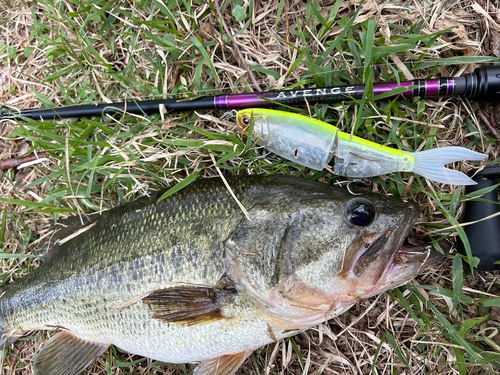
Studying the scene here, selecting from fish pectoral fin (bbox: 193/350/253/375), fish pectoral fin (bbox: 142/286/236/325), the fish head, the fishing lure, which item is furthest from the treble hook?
fish pectoral fin (bbox: 193/350/253/375)

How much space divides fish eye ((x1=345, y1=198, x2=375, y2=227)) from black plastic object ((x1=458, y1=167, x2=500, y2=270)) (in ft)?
2.76

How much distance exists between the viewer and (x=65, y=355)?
2.75 m

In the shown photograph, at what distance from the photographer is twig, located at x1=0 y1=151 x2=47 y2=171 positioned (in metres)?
3.13

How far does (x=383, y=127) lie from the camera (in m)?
2.53

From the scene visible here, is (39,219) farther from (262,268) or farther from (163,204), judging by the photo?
(262,268)

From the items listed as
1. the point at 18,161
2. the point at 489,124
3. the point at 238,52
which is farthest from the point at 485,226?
the point at 18,161

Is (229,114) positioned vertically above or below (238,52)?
below

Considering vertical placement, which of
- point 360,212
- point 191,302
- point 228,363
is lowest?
point 228,363

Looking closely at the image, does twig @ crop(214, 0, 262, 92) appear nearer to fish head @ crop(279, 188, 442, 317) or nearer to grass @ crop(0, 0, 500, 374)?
grass @ crop(0, 0, 500, 374)

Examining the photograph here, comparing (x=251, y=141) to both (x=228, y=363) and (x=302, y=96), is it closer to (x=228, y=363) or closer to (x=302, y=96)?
(x=302, y=96)

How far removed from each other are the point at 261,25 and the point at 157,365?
8.52ft

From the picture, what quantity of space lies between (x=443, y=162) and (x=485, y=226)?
51 cm

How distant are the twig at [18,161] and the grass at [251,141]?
0.28 feet

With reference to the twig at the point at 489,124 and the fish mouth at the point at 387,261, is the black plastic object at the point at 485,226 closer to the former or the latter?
the twig at the point at 489,124
